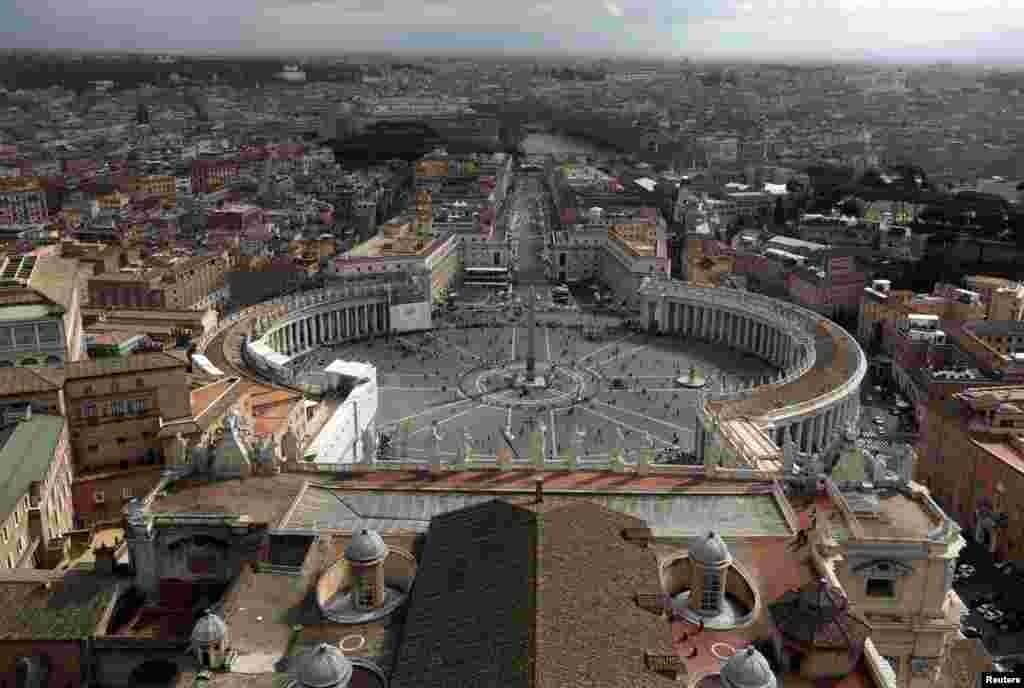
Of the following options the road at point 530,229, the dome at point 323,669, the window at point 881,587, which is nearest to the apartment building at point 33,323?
the dome at point 323,669

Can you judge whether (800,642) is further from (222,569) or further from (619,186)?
(619,186)

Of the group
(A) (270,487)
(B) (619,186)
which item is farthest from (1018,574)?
(B) (619,186)

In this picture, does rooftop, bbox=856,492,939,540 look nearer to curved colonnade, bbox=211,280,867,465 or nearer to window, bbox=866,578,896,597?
window, bbox=866,578,896,597

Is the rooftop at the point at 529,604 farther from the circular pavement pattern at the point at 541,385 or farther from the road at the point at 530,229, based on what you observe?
the road at the point at 530,229

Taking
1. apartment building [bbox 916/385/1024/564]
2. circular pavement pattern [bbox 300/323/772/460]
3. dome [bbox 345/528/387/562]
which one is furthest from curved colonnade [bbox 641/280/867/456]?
dome [bbox 345/528/387/562]

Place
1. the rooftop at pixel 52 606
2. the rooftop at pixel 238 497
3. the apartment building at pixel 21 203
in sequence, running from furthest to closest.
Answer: the apartment building at pixel 21 203 < the rooftop at pixel 238 497 < the rooftop at pixel 52 606

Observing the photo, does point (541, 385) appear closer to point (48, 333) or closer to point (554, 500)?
point (48, 333)

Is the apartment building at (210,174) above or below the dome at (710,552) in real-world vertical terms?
below
